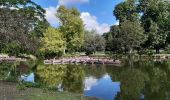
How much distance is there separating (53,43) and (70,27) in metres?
7.75

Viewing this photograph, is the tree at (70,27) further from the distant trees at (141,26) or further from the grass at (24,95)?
the grass at (24,95)

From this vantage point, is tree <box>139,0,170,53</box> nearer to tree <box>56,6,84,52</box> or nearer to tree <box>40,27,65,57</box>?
tree <box>56,6,84,52</box>

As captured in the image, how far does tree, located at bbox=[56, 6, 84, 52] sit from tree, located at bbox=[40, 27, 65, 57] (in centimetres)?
369

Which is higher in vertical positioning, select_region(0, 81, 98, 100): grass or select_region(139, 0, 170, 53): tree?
select_region(139, 0, 170, 53): tree

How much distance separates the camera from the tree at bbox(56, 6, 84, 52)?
8581cm

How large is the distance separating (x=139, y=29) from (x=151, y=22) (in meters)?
9.21

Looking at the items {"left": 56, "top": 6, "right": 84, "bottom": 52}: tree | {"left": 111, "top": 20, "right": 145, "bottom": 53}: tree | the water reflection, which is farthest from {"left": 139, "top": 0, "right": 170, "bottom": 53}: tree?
the water reflection

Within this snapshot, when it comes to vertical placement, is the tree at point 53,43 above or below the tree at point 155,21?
below

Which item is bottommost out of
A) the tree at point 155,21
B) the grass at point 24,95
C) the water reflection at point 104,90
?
the water reflection at point 104,90

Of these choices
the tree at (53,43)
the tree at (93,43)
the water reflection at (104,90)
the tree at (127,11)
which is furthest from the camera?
the tree at (93,43)

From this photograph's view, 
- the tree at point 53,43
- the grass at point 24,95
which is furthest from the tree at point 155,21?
the grass at point 24,95

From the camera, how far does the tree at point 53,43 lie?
79000 mm

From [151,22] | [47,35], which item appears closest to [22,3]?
[47,35]

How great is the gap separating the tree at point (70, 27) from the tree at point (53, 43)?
12.1ft
